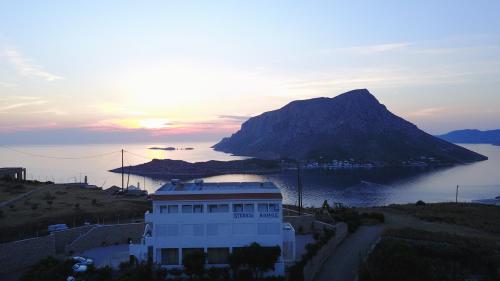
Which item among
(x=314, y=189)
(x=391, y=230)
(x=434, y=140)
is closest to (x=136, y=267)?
(x=391, y=230)

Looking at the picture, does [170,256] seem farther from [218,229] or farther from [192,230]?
[218,229]

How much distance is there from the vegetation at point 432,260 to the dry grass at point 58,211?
16769 millimetres

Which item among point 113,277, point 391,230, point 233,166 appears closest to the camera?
point 113,277

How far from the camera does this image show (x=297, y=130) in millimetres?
186875

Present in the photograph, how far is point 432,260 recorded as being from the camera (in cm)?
2002

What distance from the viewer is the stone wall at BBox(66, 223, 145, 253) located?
23661 mm

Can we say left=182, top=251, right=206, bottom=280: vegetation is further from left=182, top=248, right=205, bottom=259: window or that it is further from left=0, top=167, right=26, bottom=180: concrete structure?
left=0, top=167, right=26, bottom=180: concrete structure

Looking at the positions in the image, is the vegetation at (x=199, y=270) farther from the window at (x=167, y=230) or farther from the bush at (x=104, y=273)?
the window at (x=167, y=230)

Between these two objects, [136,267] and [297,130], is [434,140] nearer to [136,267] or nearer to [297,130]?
[297,130]

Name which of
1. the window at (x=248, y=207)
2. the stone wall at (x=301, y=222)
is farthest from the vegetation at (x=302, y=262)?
the stone wall at (x=301, y=222)

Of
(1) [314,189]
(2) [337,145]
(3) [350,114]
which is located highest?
(3) [350,114]

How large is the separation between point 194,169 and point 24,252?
96633 mm

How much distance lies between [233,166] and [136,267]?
347ft

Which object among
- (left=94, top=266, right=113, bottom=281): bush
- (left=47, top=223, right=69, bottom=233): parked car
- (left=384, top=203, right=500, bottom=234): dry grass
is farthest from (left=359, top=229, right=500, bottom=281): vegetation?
(left=47, top=223, right=69, bottom=233): parked car
